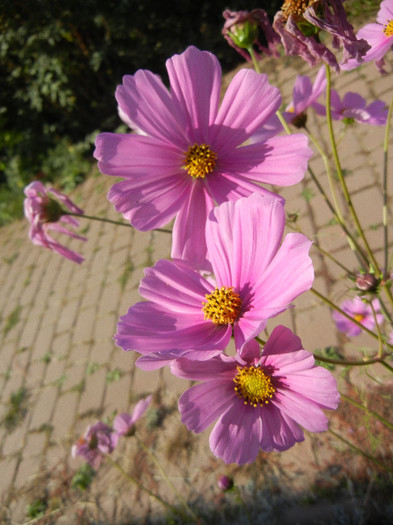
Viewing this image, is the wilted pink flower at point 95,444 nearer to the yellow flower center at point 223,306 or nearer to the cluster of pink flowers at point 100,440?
the cluster of pink flowers at point 100,440

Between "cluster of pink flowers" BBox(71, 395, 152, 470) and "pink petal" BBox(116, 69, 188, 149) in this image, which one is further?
"cluster of pink flowers" BBox(71, 395, 152, 470)

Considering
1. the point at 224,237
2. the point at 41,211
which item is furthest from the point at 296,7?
the point at 41,211

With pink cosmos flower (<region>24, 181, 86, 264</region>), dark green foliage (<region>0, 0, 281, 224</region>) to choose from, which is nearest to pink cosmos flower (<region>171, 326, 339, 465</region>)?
pink cosmos flower (<region>24, 181, 86, 264</region>)

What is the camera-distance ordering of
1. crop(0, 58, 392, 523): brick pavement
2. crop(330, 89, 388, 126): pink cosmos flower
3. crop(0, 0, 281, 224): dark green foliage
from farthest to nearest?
1. crop(0, 0, 281, 224): dark green foliage
2. crop(0, 58, 392, 523): brick pavement
3. crop(330, 89, 388, 126): pink cosmos flower

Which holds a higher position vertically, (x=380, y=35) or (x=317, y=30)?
(x=317, y=30)

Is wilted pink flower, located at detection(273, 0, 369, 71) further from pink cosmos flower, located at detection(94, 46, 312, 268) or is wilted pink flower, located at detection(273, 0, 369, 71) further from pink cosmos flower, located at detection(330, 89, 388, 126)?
pink cosmos flower, located at detection(330, 89, 388, 126)

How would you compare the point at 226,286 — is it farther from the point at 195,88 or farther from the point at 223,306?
the point at 195,88
